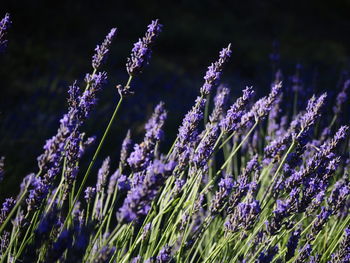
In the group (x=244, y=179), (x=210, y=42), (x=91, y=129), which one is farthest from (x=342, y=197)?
(x=210, y=42)

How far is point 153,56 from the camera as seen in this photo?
743 centimetres

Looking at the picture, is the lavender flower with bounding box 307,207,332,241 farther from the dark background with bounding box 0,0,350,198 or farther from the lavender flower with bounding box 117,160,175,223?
the dark background with bounding box 0,0,350,198

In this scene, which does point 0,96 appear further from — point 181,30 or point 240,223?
point 181,30

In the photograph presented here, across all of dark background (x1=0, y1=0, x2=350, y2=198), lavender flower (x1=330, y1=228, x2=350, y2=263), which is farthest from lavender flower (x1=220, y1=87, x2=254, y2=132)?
dark background (x1=0, y1=0, x2=350, y2=198)

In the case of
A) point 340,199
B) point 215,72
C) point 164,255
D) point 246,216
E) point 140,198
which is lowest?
point 164,255

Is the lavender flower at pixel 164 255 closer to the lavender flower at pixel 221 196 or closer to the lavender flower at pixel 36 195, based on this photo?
the lavender flower at pixel 221 196

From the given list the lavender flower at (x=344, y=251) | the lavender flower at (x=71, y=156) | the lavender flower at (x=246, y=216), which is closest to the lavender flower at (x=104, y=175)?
the lavender flower at (x=71, y=156)

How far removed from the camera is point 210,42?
832cm

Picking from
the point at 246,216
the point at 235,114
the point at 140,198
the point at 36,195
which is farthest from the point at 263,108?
the point at 36,195

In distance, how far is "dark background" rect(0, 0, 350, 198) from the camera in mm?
3463

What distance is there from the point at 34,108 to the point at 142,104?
4.42 ft

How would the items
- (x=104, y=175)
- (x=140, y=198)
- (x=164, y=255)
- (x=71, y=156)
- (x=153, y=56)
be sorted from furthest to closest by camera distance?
1. (x=153, y=56)
2. (x=104, y=175)
3. (x=71, y=156)
4. (x=164, y=255)
5. (x=140, y=198)

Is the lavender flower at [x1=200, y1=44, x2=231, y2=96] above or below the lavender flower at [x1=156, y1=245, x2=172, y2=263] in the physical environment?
above

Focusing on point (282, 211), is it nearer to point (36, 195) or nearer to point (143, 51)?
point (143, 51)
